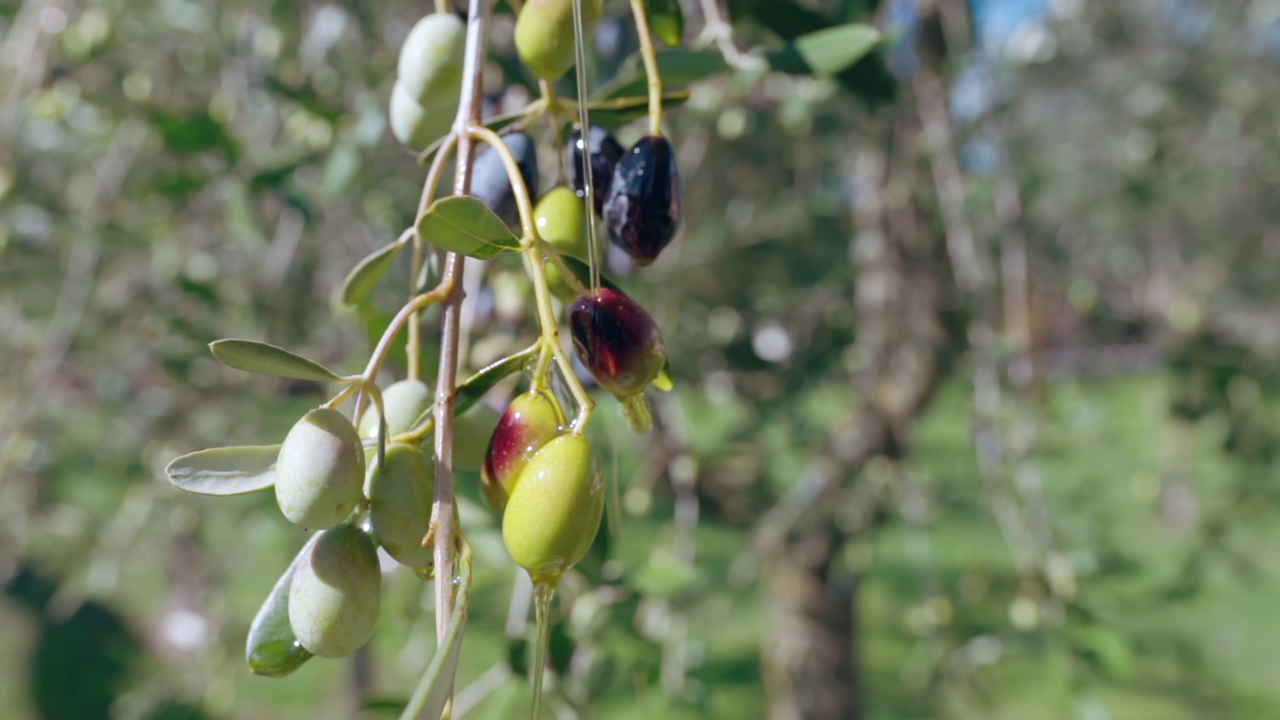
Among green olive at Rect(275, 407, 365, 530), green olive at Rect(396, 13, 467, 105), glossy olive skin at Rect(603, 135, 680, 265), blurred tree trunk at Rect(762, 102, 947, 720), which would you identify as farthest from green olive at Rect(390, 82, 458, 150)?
blurred tree trunk at Rect(762, 102, 947, 720)

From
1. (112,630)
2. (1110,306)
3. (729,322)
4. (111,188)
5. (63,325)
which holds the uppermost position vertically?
(111,188)

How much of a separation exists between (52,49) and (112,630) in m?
4.60

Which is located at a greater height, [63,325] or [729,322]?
[63,325]

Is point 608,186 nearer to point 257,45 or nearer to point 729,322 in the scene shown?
point 257,45

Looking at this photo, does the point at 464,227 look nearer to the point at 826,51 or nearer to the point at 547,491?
the point at 547,491

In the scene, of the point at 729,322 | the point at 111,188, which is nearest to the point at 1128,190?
the point at 729,322

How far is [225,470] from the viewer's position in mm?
413

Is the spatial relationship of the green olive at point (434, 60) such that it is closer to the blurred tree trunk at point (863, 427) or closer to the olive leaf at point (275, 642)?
the olive leaf at point (275, 642)

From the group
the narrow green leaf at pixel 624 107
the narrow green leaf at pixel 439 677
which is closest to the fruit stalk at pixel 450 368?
the narrow green leaf at pixel 439 677

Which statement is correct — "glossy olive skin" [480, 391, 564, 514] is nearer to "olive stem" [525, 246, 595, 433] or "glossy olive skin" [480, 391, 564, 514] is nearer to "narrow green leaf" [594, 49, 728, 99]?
"olive stem" [525, 246, 595, 433]

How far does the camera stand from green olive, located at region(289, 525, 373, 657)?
39cm

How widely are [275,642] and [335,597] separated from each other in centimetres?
7

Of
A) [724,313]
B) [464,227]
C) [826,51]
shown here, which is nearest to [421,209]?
[464,227]

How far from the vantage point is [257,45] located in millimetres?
1503
